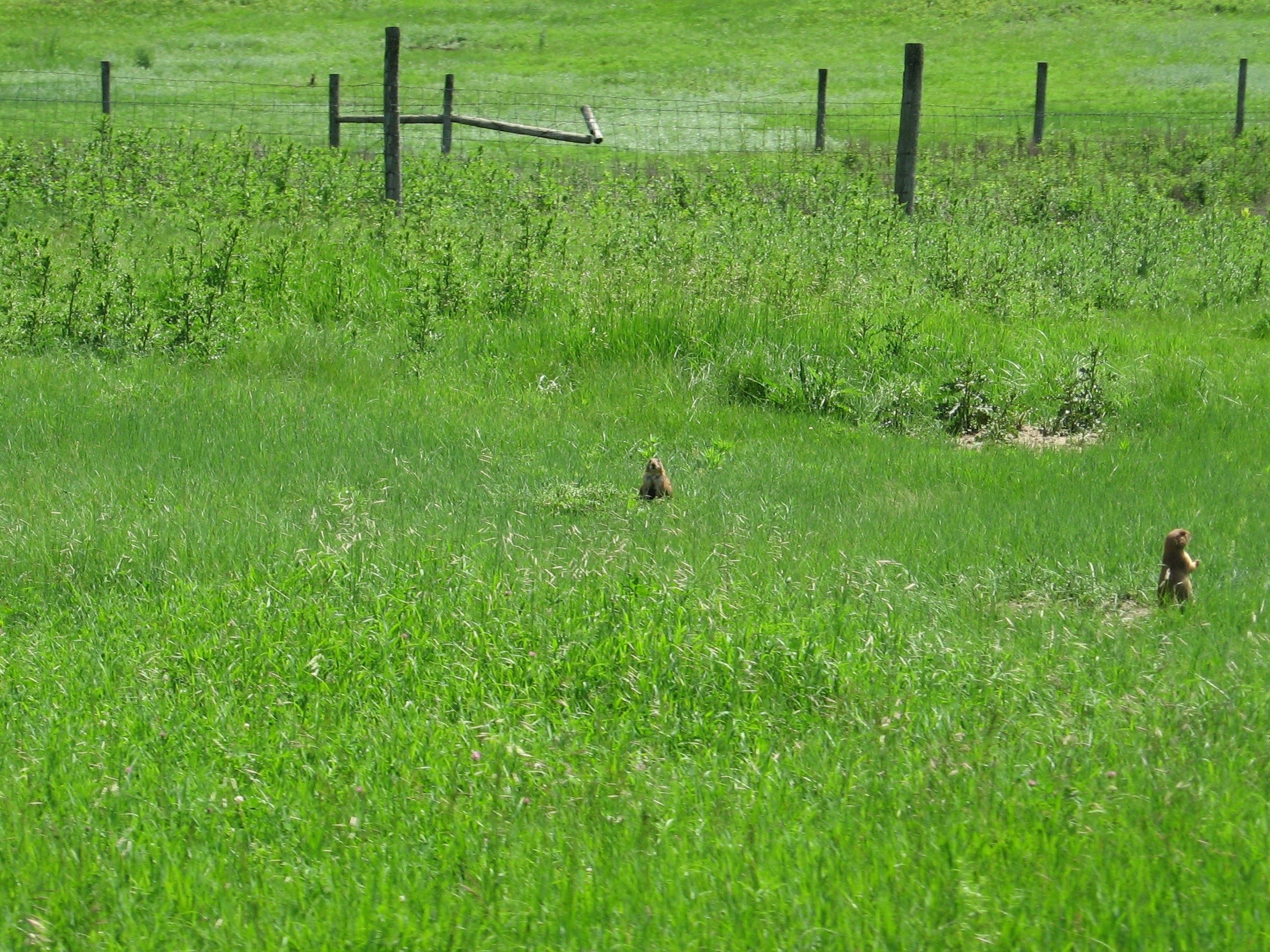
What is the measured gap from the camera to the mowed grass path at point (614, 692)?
332 centimetres

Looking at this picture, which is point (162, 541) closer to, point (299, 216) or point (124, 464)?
point (124, 464)

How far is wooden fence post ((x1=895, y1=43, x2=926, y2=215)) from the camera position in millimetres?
13656

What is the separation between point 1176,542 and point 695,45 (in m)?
45.8

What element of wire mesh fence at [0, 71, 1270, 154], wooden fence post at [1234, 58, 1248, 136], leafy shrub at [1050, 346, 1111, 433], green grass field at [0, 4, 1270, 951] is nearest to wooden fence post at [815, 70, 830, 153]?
wire mesh fence at [0, 71, 1270, 154]

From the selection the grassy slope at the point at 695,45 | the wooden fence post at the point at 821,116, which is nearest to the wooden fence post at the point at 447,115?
the wooden fence post at the point at 821,116

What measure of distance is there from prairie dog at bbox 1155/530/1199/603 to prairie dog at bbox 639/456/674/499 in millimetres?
2573

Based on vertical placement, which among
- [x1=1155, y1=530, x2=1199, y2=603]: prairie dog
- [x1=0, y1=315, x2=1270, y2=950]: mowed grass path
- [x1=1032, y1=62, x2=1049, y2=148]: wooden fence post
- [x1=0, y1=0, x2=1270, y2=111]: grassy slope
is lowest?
[x1=0, y1=315, x2=1270, y2=950]: mowed grass path

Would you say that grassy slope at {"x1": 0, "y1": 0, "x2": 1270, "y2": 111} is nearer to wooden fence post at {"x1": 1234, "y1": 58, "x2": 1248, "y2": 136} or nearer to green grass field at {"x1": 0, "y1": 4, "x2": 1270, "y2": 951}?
wooden fence post at {"x1": 1234, "y1": 58, "x2": 1248, "y2": 136}

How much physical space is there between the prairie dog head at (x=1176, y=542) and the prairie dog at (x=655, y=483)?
259 centimetres

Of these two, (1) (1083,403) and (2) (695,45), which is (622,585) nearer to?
(1) (1083,403)

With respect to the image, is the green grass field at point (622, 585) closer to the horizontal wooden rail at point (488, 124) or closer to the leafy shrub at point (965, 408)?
the leafy shrub at point (965, 408)

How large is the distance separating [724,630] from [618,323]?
17.9 feet

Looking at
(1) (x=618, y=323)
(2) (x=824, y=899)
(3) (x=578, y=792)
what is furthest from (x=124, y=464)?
(2) (x=824, y=899)

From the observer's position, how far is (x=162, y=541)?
6164 mm
